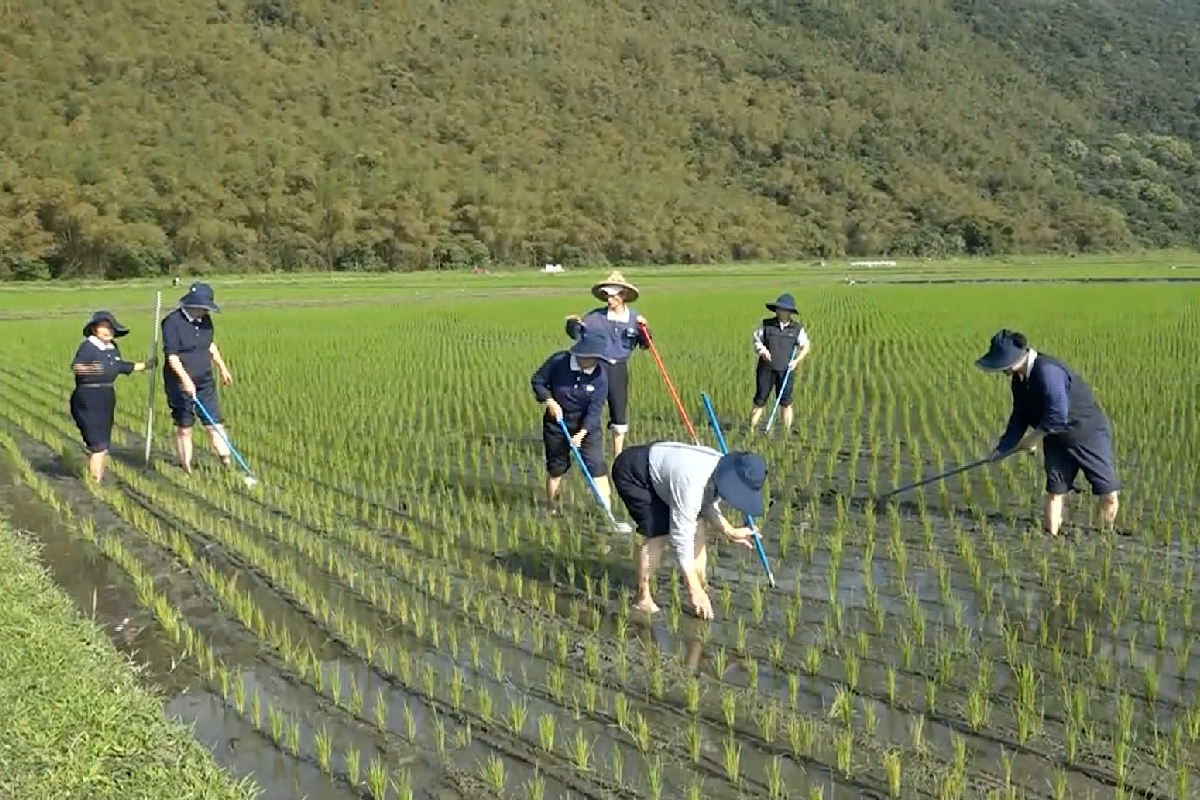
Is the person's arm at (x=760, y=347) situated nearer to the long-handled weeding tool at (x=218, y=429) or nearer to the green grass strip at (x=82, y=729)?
the long-handled weeding tool at (x=218, y=429)

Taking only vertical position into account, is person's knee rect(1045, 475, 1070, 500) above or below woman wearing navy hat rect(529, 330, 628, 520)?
below

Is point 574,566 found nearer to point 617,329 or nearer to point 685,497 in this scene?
point 685,497

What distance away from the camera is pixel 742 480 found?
4.29m

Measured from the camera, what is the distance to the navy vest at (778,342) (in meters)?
9.20

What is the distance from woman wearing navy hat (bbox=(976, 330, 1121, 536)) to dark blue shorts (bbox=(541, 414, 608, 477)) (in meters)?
2.18

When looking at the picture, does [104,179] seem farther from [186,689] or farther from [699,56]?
[699,56]

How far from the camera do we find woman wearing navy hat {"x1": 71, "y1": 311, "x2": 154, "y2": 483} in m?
7.54

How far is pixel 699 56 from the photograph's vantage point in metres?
96.5

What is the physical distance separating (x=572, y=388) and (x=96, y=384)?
3.37m

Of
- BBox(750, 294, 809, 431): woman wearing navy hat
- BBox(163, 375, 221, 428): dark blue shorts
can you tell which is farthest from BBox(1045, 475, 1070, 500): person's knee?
BBox(163, 375, 221, 428): dark blue shorts

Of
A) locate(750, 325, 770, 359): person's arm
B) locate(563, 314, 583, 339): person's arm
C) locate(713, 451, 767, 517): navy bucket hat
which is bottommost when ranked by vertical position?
locate(713, 451, 767, 517): navy bucket hat

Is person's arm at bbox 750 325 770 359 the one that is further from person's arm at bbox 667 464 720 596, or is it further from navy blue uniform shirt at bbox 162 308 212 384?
person's arm at bbox 667 464 720 596

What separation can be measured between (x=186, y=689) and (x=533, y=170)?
61107 mm

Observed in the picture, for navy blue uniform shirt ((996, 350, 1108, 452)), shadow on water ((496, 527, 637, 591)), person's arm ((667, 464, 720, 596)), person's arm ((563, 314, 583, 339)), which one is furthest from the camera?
person's arm ((563, 314, 583, 339))
